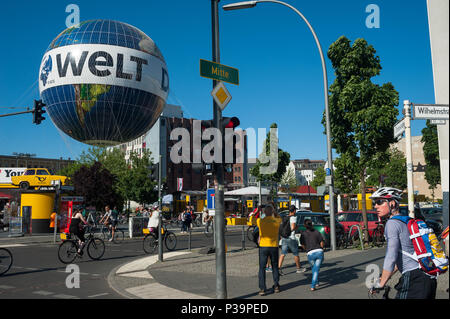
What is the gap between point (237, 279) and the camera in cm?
1006

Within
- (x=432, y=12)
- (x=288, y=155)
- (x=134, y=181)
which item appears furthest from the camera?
(x=134, y=181)

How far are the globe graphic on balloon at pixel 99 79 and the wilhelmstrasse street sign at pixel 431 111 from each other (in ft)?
79.9

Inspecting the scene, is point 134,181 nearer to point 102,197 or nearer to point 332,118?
point 102,197

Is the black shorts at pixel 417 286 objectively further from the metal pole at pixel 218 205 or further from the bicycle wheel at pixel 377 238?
the bicycle wheel at pixel 377 238

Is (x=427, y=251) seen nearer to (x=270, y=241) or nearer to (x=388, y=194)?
(x=388, y=194)

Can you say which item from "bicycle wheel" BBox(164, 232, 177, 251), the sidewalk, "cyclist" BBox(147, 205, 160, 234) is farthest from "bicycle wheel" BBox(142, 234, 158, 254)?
the sidewalk

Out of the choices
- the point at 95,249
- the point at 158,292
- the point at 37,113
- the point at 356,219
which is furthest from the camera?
the point at 356,219

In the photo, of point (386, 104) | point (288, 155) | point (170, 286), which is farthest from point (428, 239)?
point (288, 155)

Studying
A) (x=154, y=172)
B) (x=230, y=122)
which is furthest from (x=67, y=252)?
(x=230, y=122)

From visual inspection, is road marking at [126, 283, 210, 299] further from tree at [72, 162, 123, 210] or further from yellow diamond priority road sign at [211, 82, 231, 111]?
tree at [72, 162, 123, 210]

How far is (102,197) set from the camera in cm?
3934

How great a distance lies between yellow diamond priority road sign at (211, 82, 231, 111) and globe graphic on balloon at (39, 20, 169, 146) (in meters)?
21.5

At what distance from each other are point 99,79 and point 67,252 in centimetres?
1605
